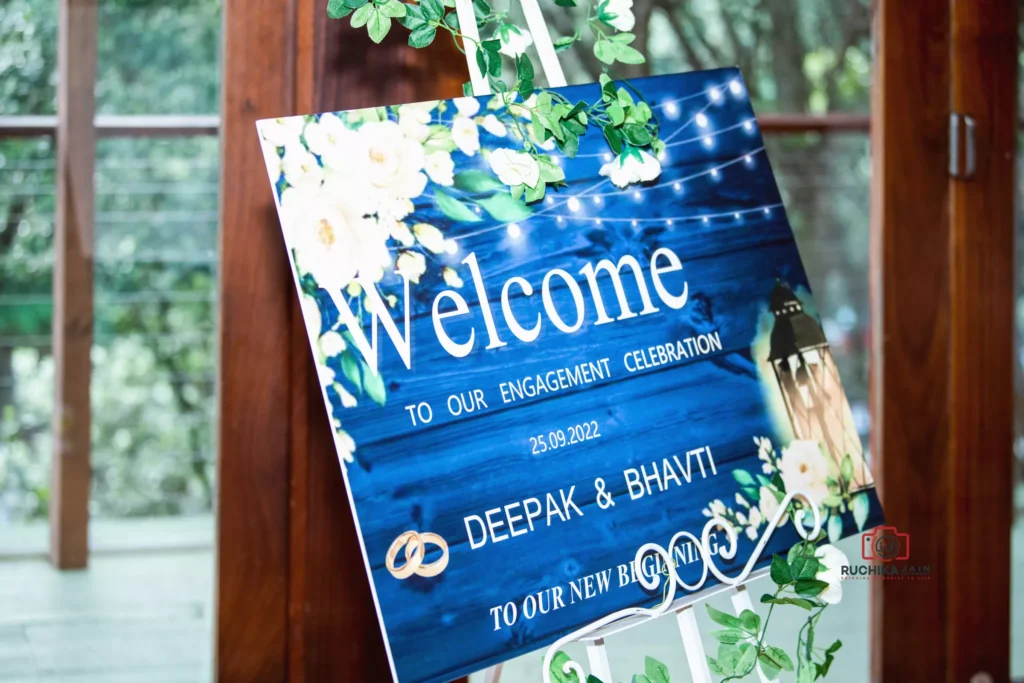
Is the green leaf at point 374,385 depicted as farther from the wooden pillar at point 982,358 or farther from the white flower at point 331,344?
the wooden pillar at point 982,358

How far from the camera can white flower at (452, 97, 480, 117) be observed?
0.87m

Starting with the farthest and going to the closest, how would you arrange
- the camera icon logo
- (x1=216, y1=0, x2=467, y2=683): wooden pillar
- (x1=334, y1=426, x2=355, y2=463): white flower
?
the camera icon logo < (x1=216, y1=0, x2=467, y2=683): wooden pillar < (x1=334, y1=426, x2=355, y2=463): white flower

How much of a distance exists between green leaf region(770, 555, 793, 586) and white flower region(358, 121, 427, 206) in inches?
22.6

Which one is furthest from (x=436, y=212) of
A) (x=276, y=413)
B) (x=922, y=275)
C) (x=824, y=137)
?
(x=824, y=137)

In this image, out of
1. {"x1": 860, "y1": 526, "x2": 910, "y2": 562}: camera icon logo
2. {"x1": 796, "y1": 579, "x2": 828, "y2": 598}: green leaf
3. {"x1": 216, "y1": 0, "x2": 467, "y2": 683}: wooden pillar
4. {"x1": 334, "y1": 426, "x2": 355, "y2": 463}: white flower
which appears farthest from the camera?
{"x1": 860, "y1": 526, "x2": 910, "y2": 562}: camera icon logo

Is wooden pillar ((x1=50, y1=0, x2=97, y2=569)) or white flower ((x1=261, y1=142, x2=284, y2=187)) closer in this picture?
white flower ((x1=261, y1=142, x2=284, y2=187))

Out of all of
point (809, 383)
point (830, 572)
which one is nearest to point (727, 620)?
point (830, 572)

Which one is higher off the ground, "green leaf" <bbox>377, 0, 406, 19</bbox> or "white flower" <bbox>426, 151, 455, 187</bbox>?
"green leaf" <bbox>377, 0, 406, 19</bbox>

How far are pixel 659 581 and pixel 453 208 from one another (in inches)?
18.5

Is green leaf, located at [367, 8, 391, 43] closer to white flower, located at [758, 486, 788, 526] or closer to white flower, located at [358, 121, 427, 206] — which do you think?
white flower, located at [358, 121, 427, 206]

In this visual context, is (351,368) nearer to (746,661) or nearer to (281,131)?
(281,131)

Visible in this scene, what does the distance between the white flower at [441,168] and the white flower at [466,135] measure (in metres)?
0.02

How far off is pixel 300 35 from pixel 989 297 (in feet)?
3.60

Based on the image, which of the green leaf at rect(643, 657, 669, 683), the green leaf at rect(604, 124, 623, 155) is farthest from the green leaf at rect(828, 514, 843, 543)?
the green leaf at rect(604, 124, 623, 155)
